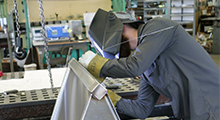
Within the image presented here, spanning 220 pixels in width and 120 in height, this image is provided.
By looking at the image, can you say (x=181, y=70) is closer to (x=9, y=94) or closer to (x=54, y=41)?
(x=9, y=94)

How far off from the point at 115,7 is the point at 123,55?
650cm

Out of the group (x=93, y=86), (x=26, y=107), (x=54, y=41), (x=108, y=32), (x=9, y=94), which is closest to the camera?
(x=93, y=86)

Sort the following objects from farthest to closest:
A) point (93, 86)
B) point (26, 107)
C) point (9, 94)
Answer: point (9, 94)
point (26, 107)
point (93, 86)

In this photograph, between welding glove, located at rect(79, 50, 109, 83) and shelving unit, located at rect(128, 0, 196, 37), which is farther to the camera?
shelving unit, located at rect(128, 0, 196, 37)

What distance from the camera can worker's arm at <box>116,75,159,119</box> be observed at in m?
1.38

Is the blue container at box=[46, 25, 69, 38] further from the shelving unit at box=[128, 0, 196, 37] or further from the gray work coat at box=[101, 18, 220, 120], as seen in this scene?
the gray work coat at box=[101, 18, 220, 120]

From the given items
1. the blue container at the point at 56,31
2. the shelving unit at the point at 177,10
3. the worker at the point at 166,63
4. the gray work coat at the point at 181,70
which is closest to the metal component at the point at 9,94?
the worker at the point at 166,63

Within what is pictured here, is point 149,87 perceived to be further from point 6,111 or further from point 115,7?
point 115,7

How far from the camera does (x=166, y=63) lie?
46.4 inches

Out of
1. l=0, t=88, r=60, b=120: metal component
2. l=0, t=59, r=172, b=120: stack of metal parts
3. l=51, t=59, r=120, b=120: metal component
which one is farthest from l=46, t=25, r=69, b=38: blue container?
l=51, t=59, r=120, b=120: metal component

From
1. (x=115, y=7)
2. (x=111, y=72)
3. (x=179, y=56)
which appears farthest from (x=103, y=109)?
(x=115, y=7)

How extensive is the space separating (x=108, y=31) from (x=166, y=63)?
0.34 m

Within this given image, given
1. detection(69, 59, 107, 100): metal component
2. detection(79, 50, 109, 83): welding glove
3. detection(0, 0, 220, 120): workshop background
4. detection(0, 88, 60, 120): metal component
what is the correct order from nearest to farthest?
detection(69, 59, 107, 100): metal component, detection(79, 50, 109, 83): welding glove, detection(0, 88, 60, 120): metal component, detection(0, 0, 220, 120): workshop background

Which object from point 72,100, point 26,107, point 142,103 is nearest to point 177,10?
point 142,103
